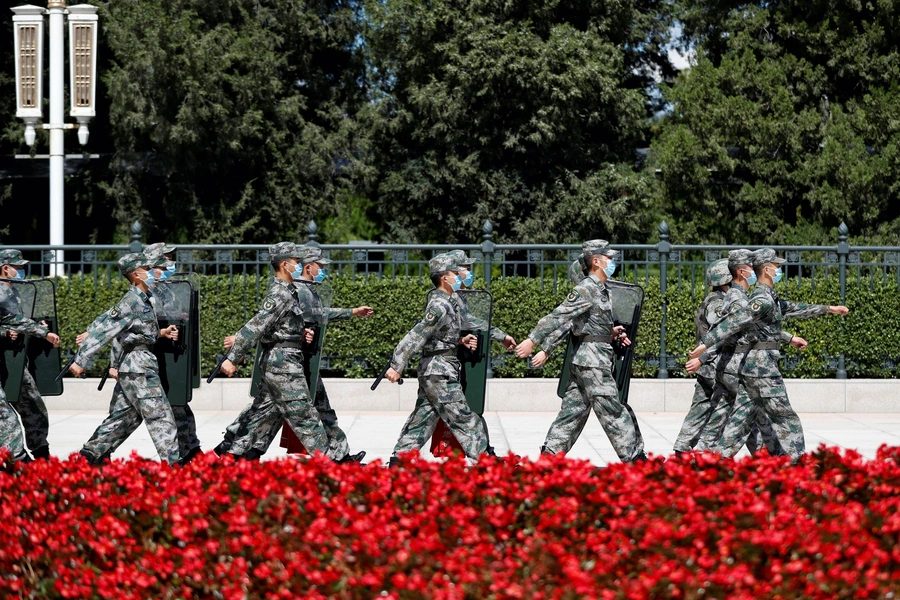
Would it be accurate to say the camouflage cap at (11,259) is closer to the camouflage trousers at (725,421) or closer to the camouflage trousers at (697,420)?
the camouflage trousers at (697,420)

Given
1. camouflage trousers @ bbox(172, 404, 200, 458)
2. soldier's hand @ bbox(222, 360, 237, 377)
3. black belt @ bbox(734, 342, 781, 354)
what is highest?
black belt @ bbox(734, 342, 781, 354)

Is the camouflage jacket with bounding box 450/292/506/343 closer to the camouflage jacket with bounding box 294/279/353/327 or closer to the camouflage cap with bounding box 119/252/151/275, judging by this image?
the camouflage jacket with bounding box 294/279/353/327

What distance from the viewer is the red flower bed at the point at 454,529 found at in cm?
368

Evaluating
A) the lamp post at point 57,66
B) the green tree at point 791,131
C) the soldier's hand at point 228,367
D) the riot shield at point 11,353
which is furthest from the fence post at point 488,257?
the green tree at point 791,131

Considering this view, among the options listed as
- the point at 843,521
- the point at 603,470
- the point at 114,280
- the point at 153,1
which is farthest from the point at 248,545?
the point at 153,1

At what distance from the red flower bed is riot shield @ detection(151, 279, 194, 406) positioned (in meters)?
3.28

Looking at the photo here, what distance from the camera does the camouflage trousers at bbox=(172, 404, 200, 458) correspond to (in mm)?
8594

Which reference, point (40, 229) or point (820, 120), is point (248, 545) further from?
point (40, 229)

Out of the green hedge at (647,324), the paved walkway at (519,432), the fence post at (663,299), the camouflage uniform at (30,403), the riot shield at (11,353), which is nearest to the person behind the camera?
the riot shield at (11,353)

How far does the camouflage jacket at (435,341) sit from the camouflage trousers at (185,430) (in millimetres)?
1804

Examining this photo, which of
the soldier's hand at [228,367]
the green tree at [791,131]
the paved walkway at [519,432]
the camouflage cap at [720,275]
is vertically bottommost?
the paved walkway at [519,432]

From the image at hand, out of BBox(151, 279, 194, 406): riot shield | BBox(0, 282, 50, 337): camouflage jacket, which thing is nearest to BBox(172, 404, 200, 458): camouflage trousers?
BBox(151, 279, 194, 406): riot shield

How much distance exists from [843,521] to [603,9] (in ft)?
70.8

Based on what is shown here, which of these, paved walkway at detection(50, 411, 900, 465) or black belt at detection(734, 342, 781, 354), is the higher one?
black belt at detection(734, 342, 781, 354)
